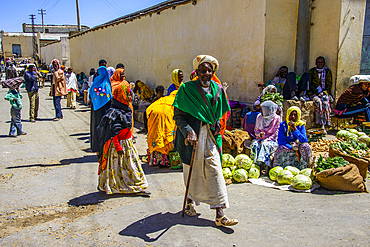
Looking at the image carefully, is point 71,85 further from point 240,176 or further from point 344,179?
point 344,179

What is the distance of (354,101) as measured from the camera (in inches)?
316

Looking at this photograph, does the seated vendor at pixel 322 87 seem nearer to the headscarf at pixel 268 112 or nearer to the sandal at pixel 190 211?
the headscarf at pixel 268 112

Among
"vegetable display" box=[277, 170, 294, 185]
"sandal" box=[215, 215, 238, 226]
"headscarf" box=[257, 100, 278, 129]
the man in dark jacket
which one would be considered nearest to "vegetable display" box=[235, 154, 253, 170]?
"vegetable display" box=[277, 170, 294, 185]

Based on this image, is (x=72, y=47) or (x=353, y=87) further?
(x=72, y=47)

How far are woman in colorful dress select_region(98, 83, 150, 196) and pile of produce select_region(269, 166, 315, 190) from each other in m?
2.28

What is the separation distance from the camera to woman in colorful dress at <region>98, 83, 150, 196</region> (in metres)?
4.54

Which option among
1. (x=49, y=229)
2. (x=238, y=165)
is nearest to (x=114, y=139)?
(x=49, y=229)

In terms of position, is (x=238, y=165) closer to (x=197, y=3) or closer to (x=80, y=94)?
(x=197, y=3)

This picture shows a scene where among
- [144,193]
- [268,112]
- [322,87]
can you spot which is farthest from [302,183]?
[322,87]

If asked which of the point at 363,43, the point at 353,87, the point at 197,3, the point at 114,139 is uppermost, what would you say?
the point at 197,3

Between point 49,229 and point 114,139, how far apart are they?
1.53 m

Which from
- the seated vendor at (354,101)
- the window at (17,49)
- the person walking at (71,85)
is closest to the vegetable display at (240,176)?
the seated vendor at (354,101)

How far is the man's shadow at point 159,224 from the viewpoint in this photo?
11.2ft

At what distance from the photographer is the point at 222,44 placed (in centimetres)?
968
